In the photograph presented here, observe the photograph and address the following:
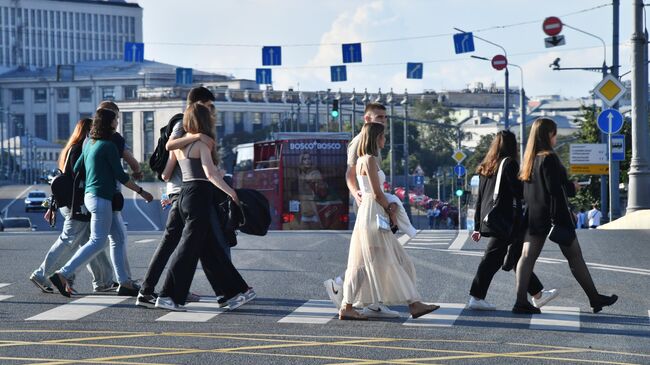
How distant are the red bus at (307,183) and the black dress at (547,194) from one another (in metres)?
35.5

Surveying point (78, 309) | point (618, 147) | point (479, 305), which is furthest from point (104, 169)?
point (618, 147)

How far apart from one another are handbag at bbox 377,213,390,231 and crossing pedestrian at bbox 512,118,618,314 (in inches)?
53.2

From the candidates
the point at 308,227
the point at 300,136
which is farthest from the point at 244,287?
the point at 300,136

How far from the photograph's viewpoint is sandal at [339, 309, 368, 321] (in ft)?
42.0

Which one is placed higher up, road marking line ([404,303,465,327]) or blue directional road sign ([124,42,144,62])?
blue directional road sign ([124,42,144,62])

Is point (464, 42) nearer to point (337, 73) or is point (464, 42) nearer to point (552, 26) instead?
point (552, 26)

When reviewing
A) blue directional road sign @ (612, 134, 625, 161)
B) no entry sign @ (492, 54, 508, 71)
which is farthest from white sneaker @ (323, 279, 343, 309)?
no entry sign @ (492, 54, 508, 71)

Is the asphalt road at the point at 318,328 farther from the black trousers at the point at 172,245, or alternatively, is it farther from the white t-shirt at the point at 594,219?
the white t-shirt at the point at 594,219

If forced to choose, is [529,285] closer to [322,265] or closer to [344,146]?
[322,265]

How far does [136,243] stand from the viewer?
2511 cm

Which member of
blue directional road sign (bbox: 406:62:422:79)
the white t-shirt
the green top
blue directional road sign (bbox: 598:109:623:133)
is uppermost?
blue directional road sign (bbox: 406:62:422:79)

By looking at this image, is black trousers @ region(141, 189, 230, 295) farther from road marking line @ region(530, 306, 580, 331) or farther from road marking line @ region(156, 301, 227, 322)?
road marking line @ region(530, 306, 580, 331)

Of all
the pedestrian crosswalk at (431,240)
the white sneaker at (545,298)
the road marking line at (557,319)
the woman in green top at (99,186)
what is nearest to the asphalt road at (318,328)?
the road marking line at (557,319)

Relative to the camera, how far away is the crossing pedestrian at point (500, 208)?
13.5 metres
